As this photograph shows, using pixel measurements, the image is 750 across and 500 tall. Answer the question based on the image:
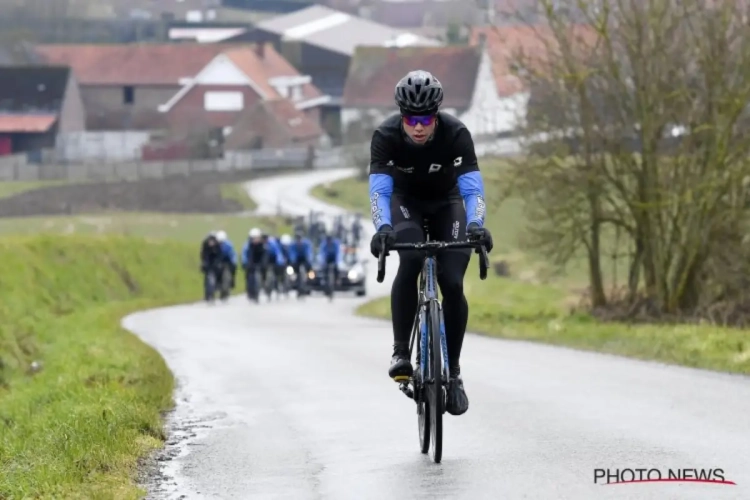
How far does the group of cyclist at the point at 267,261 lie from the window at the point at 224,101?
77.6m

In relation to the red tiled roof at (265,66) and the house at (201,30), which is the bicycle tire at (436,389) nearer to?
the red tiled roof at (265,66)

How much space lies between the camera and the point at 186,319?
27250 millimetres

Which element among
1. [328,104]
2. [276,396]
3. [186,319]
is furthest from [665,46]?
[328,104]

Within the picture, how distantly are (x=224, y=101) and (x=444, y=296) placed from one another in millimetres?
111201

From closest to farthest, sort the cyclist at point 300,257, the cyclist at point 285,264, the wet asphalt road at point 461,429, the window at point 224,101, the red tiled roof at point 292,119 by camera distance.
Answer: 1. the wet asphalt road at point 461,429
2. the cyclist at point 285,264
3. the cyclist at point 300,257
4. the red tiled roof at point 292,119
5. the window at point 224,101

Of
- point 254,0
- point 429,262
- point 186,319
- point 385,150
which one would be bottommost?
point 186,319

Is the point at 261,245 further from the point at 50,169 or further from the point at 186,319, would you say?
the point at 50,169

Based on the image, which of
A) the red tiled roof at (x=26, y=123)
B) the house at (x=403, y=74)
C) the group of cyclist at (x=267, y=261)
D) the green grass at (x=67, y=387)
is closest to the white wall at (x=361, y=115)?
the house at (x=403, y=74)

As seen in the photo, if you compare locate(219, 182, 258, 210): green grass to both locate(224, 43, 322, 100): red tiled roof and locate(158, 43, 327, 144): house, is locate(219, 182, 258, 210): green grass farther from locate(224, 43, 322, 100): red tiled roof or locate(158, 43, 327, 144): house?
locate(224, 43, 322, 100): red tiled roof

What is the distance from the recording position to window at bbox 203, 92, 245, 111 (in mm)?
118562

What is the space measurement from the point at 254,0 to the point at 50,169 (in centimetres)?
9410

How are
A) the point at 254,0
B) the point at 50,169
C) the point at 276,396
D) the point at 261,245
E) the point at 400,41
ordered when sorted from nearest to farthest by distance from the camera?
1. the point at 276,396
2. the point at 261,245
3. the point at 50,169
4. the point at 400,41
5. the point at 254,0

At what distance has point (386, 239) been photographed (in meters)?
8.97

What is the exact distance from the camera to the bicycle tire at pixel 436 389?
873 cm
